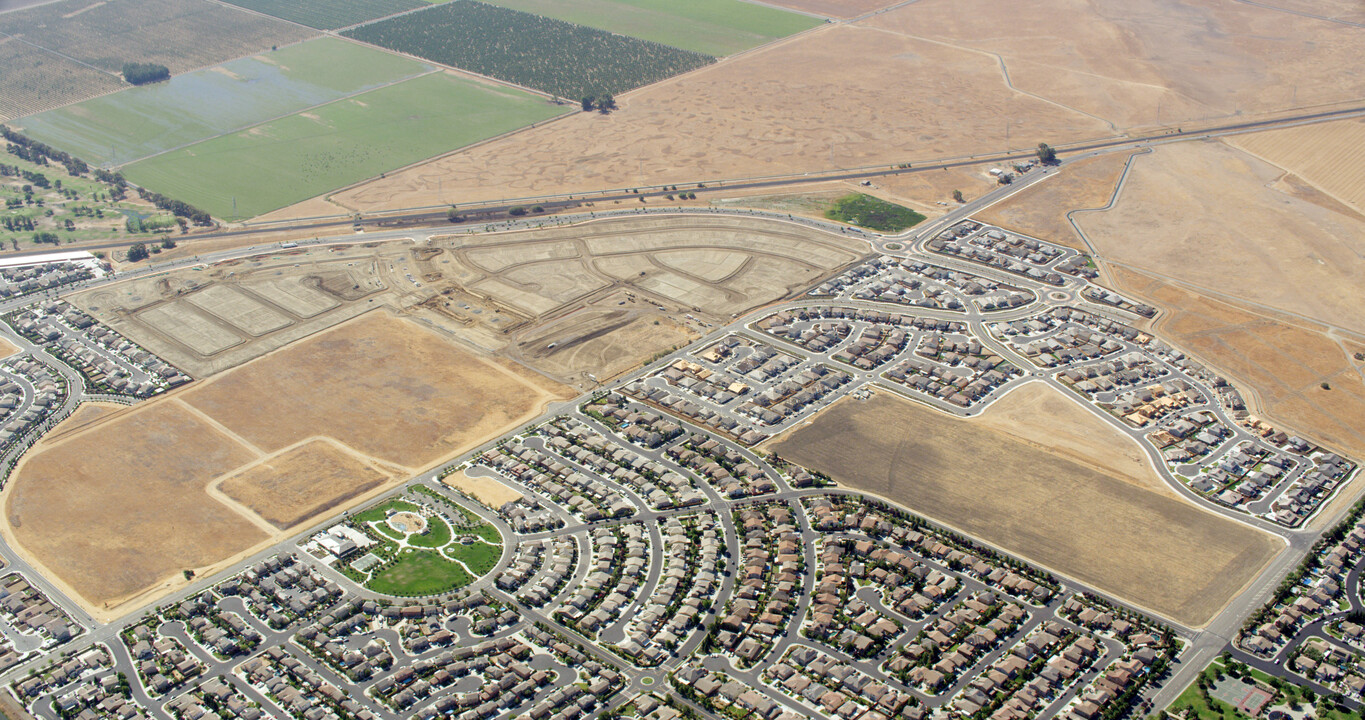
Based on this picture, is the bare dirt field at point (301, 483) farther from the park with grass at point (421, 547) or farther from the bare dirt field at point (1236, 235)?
the bare dirt field at point (1236, 235)

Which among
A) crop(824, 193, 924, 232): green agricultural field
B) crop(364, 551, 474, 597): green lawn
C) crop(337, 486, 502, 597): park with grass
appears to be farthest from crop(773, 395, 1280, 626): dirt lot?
crop(824, 193, 924, 232): green agricultural field

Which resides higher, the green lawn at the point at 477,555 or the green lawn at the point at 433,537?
the green lawn at the point at 477,555

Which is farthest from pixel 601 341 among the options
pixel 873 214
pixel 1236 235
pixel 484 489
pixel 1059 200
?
pixel 1236 235

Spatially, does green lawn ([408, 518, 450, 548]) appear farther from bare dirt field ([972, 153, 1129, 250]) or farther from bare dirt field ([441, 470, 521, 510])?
bare dirt field ([972, 153, 1129, 250])

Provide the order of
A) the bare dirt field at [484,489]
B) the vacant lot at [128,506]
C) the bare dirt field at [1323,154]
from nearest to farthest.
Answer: the vacant lot at [128,506], the bare dirt field at [484,489], the bare dirt field at [1323,154]

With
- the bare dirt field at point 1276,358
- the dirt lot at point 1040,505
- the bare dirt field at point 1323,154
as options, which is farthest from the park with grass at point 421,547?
the bare dirt field at point 1323,154

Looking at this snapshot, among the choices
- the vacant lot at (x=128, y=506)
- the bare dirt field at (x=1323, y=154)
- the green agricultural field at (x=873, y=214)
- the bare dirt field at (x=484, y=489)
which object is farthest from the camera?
the bare dirt field at (x=1323, y=154)

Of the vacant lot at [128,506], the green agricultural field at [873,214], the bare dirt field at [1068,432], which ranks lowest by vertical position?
the vacant lot at [128,506]
